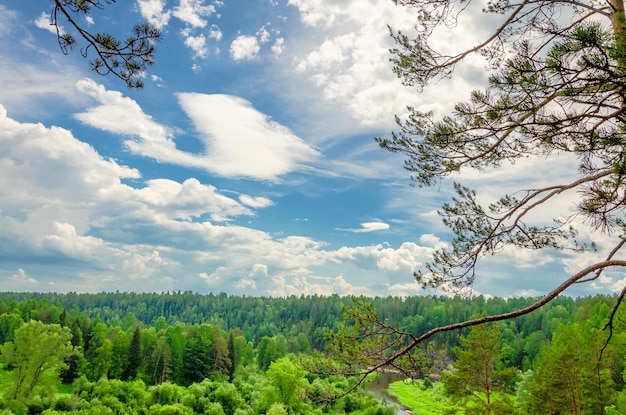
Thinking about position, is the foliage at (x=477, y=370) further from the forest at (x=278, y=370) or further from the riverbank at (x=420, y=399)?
the riverbank at (x=420, y=399)

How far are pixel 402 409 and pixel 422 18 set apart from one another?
50761 millimetres

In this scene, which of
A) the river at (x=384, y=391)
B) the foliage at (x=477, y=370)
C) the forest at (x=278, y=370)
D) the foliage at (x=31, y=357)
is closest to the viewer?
the forest at (x=278, y=370)

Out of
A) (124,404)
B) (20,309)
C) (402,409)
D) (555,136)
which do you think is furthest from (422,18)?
(20,309)

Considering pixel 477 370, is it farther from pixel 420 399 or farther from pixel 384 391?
pixel 384 391

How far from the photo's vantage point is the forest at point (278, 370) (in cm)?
2072

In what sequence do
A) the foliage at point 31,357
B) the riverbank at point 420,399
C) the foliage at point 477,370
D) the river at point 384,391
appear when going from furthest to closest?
the river at point 384,391, the riverbank at point 420,399, the foliage at point 31,357, the foliage at point 477,370

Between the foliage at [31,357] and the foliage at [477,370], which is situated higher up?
the foliage at [477,370]

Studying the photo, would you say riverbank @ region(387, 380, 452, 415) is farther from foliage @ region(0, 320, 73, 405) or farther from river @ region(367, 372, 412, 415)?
foliage @ region(0, 320, 73, 405)

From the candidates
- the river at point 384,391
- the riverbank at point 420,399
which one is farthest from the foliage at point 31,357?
the riverbank at point 420,399

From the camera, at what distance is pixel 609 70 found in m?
5.04

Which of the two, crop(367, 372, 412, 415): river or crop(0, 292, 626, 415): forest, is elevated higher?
crop(0, 292, 626, 415): forest

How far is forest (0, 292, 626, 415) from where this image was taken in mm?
20719

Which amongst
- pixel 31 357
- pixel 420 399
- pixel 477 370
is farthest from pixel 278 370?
pixel 420 399

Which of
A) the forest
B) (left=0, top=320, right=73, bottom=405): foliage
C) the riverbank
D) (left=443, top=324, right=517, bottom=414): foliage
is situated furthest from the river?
(left=0, top=320, right=73, bottom=405): foliage
